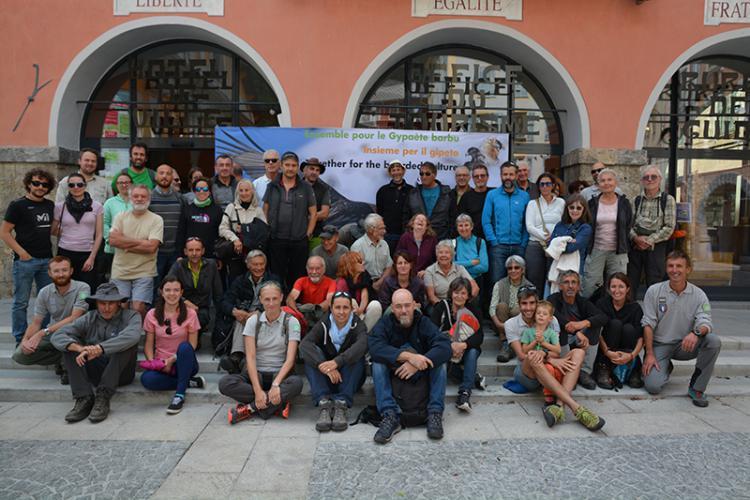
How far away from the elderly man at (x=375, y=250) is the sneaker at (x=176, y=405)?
221 centimetres

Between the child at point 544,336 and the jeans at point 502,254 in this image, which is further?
the jeans at point 502,254

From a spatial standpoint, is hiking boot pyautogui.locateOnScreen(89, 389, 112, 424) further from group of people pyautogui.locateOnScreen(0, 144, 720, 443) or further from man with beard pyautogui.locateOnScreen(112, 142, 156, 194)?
man with beard pyautogui.locateOnScreen(112, 142, 156, 194)

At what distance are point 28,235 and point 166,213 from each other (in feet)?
4.34

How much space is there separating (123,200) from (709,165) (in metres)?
9.18

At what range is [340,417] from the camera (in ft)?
13.1

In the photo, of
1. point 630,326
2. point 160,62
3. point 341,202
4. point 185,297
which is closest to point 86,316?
point 185,297

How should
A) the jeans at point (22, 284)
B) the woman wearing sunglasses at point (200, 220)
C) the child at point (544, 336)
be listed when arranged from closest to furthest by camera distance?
the child at point (544, 336) < the jeans at point (22, 284) < the woman wearing sunglasses at point (200, 220)

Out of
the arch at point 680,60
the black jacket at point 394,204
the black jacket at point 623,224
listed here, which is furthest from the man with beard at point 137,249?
the arch at point 680,60

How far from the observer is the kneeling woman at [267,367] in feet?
13.5

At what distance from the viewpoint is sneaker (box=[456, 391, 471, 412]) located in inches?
169

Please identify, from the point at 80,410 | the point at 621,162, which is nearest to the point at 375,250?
the point at 80,410

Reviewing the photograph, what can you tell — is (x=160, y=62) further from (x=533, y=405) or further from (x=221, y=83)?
(x=533, y=405)

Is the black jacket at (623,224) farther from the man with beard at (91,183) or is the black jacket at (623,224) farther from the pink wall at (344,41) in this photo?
the man with beard at (91,183)

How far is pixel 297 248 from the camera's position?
18.7 feet
